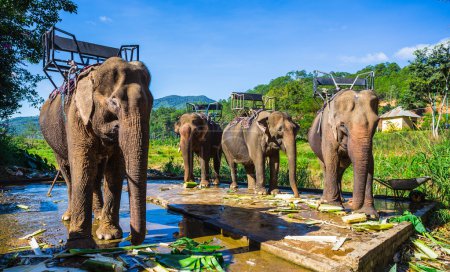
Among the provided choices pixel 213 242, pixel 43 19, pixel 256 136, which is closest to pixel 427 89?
pixel 256 136

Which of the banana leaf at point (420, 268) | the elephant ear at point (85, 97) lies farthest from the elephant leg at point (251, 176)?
the elephant ear at point (85, 97)

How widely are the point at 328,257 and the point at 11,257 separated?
3.94 meters

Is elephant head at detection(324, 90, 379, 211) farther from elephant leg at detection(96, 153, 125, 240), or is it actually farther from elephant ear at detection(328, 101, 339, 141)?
elephant leg at detection(96, 153, 125, 240)

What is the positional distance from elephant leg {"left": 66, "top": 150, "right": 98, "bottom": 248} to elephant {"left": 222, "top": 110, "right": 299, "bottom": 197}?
5.72 meters

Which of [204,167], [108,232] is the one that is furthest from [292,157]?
[108,232]

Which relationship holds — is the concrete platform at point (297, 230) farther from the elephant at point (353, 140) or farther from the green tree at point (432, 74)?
the green tree at point (432, 74)

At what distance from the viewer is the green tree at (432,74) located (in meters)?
38.6

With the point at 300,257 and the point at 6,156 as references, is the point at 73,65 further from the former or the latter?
the point at 6,156

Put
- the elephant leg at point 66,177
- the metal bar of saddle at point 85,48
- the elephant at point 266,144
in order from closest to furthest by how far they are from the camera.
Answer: the metal bar of saddle at point 85,48
the elephant leg at point 66,177
the elephant at point 266,144

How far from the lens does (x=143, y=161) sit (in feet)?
13.5

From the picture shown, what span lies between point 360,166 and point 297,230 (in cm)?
171

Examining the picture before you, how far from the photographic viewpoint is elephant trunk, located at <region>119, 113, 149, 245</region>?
3980mm

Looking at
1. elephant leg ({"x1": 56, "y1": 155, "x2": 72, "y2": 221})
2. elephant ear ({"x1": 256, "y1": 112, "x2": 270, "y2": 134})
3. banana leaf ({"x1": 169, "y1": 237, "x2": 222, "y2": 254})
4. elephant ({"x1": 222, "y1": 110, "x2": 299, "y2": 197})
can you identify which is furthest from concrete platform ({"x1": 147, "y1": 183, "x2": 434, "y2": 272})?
elephant leg ({"x1": 56, "y1": 155, "x2": 72, "y2": 221})

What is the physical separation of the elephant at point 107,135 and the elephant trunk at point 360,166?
155 inches
